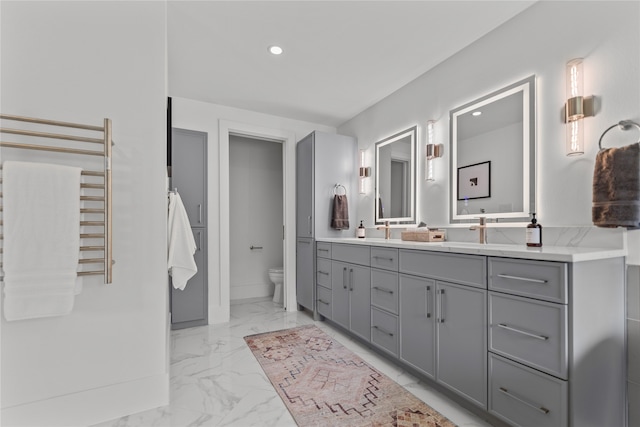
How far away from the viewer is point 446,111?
2.57 metres

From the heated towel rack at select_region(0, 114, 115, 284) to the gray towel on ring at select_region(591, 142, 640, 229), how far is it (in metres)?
2.51

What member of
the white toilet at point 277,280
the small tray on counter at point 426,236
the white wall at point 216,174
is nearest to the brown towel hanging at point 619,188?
the small tray on counter at point 426,236

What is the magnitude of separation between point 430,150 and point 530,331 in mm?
1680

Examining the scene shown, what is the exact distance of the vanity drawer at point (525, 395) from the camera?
1284 mm

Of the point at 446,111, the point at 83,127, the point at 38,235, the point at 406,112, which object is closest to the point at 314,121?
the point at 406,112

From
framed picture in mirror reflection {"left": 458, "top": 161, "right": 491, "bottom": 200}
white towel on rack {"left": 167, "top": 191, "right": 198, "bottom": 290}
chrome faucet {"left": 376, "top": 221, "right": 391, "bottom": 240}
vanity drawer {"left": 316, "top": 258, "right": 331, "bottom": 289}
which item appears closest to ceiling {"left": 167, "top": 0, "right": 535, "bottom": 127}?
framed picture in mirror reflection {"left": 458, "top": 161, "right": 491, "bottom": 200}

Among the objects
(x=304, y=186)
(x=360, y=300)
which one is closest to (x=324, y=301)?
(x=360, y=300)

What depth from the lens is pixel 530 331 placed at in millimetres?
1385

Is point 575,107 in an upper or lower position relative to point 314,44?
lower

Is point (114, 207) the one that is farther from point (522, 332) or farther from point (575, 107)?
point (575, 107)

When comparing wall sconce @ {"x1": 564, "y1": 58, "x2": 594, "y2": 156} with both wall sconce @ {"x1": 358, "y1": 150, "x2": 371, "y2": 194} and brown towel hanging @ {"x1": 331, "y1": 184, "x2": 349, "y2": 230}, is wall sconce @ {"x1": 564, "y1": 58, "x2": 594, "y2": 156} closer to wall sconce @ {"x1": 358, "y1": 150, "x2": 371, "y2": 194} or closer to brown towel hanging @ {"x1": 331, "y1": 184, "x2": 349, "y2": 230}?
wall sconce @ {"x1": 358, "y1": 150, "x2": 371, "y2": 194}

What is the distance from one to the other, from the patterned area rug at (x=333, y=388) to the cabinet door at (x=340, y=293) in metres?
0.23

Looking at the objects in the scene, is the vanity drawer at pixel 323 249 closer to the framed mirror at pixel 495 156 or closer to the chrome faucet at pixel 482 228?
Answer: the framed mirror at pixel 495 156

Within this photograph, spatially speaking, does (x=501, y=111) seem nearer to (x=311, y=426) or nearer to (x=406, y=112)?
(x=406, y=112)
